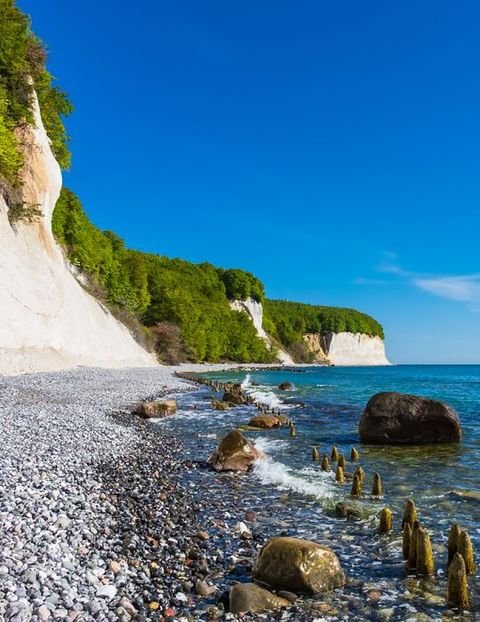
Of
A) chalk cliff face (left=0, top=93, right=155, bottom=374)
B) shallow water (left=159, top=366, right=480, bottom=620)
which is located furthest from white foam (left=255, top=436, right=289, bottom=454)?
chalk cliff face (left=0, top=93, right=155, bottom=374)

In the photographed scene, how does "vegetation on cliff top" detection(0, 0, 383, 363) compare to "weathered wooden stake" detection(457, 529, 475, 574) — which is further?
"vegetation on cliff top" detection(0, 0, 383, 363)

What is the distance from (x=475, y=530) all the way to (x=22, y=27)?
43.9m

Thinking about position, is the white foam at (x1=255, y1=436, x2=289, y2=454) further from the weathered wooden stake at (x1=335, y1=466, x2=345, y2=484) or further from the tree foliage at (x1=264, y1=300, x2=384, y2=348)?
the tree foliage at (x1=264, y1=300, x2=384, y2=348)

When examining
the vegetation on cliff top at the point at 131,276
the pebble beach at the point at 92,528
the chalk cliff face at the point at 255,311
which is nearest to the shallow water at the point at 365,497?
the pebble beach at the point at 92,528

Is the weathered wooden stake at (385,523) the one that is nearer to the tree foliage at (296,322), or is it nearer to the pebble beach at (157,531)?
the pebble beach at (157,531)

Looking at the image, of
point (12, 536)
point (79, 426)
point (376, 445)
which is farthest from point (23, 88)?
point (12, 536)

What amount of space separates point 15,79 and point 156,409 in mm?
29589

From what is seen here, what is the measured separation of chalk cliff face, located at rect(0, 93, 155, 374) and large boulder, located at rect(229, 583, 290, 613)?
86.9 feet

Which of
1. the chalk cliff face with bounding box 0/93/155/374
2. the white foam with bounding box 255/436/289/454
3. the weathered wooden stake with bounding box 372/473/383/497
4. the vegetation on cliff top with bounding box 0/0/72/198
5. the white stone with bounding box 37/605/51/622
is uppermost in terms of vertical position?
the vegetation on cliff top with bounding box 0/0/72/198

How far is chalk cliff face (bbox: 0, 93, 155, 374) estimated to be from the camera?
107 feet

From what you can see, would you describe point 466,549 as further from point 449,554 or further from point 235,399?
point 235,399

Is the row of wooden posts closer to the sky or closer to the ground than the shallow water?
closer to the sky

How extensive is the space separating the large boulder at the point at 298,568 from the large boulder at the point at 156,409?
16.7m

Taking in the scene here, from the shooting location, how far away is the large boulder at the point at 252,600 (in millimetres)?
6195
